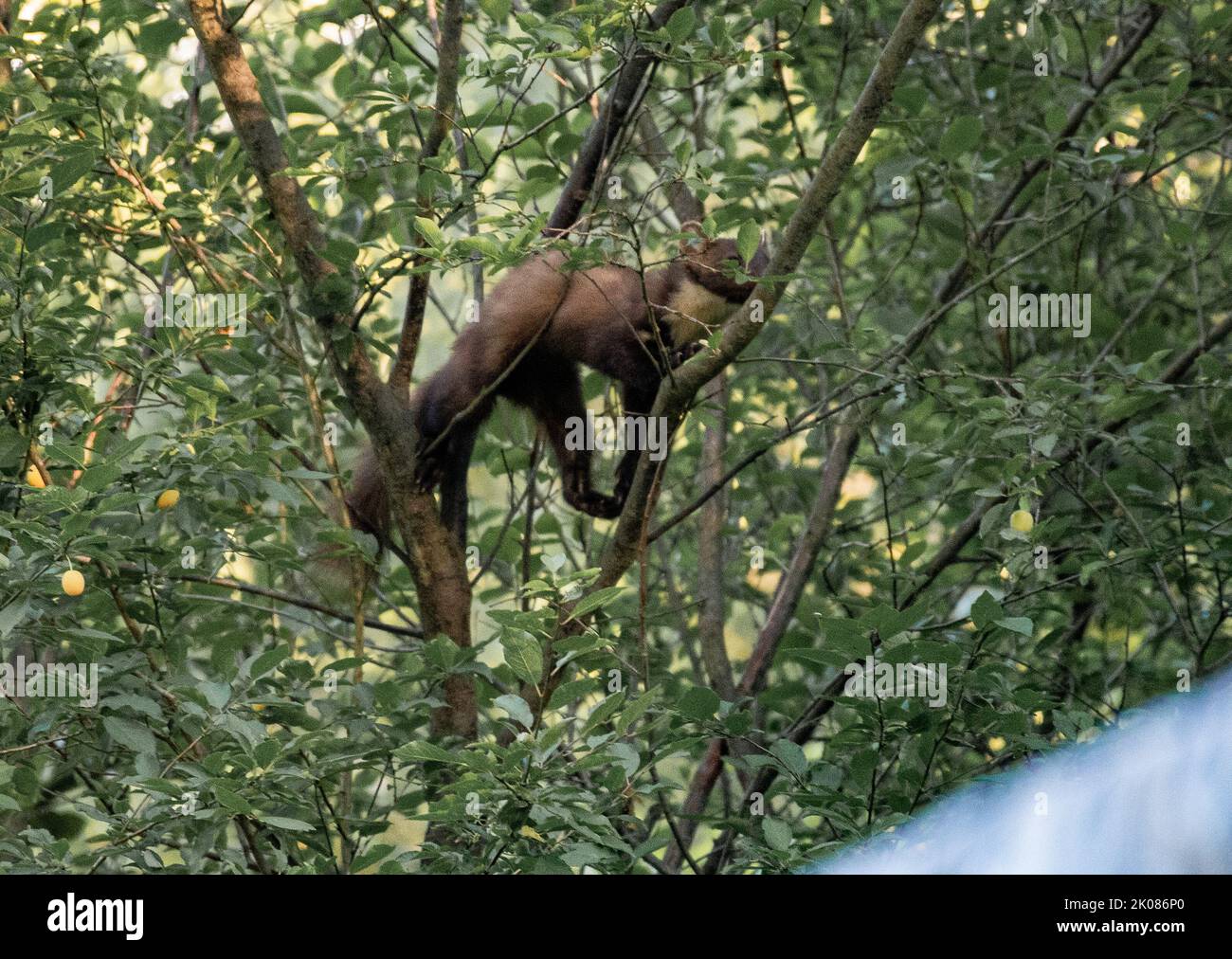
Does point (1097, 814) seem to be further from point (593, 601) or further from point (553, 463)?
point (553, 463)

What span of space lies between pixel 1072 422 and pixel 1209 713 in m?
0.94

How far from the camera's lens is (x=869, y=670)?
10.8ft

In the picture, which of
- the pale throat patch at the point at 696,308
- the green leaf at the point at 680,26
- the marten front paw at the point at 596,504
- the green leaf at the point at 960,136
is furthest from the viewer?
the marten front paw at the point at 596,504

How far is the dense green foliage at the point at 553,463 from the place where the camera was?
3.27 meters

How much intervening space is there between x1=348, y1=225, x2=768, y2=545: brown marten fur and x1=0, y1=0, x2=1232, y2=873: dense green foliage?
0.17 metres

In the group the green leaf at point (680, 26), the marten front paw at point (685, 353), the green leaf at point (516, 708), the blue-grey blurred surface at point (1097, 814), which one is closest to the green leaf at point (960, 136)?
the marten front paw at point (685, 353)

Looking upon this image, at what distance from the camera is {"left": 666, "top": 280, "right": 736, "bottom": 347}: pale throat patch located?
221 inches

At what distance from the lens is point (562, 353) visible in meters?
5.85

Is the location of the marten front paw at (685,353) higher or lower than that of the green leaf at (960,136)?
lower

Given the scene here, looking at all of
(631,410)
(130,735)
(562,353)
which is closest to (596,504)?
(631,410)

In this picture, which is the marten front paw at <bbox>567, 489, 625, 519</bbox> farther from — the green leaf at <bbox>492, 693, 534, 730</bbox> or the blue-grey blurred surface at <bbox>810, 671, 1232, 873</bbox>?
the green leaf at <bbox>492, 693, 534, 730</bbox>

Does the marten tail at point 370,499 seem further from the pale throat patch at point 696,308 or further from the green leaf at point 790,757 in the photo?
the green leaf at point 790,757
